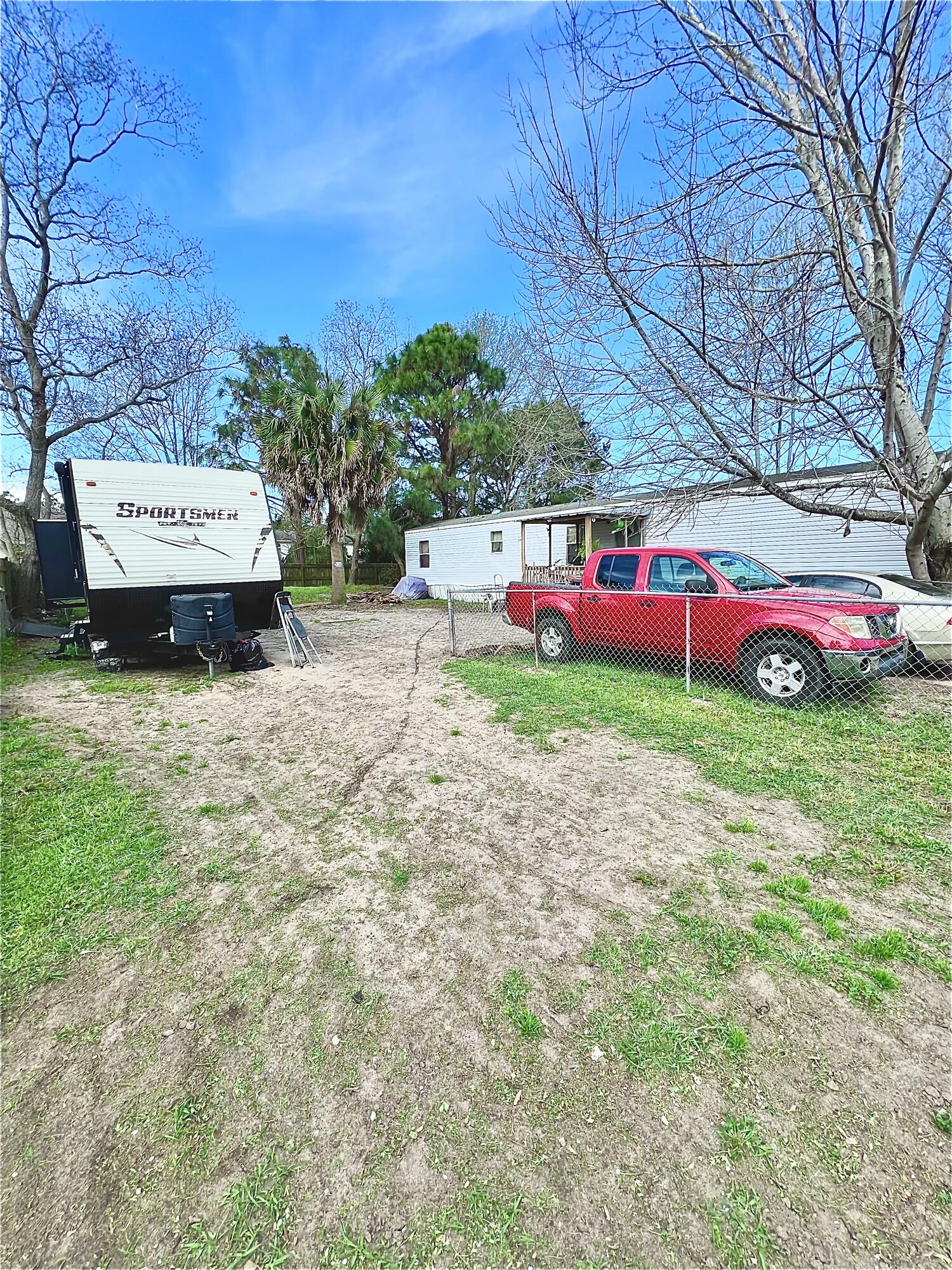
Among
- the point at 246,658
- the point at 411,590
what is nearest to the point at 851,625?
the point at 246,658

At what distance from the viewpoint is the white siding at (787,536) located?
10734 mm

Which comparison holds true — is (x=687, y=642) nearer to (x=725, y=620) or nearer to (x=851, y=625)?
(x=725, y=620)

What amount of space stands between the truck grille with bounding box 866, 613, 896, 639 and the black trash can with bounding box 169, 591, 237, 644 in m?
7.57

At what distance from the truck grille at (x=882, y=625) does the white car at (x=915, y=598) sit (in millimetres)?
330

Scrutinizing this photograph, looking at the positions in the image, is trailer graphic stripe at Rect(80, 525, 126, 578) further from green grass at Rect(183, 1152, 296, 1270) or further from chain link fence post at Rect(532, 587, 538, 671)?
green grass at Rect(183, 1152, 296, 1270)

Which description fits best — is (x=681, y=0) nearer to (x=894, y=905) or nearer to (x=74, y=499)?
(x=894, y=905)

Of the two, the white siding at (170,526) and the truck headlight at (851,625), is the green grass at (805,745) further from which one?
the white siding at (170,526)

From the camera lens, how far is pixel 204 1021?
74.3 inches

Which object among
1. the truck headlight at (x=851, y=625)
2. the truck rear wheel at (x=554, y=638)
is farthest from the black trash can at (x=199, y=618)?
the truck headlight at (x=851, y=625)

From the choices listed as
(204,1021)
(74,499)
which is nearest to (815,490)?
(204,1021)

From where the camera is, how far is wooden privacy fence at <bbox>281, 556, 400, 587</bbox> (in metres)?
25.5

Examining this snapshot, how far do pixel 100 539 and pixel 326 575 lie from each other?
19.1 metres

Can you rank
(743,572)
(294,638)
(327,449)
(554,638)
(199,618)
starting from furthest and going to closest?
(327,449) → (294,638) → (554,638) → (199,618) → (743,572)

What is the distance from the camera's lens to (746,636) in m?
5.55
